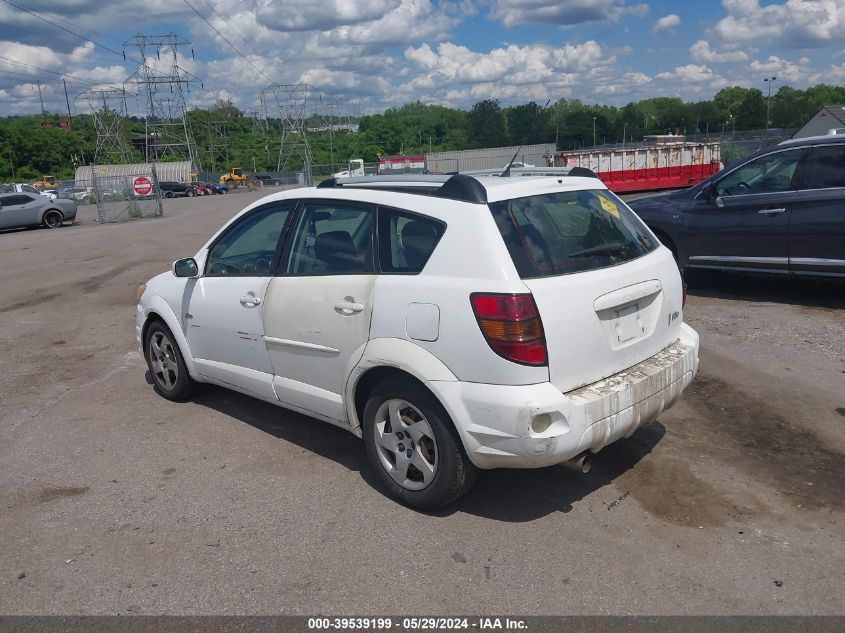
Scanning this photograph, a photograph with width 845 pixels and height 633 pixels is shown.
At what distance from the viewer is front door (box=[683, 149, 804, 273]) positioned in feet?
27.9

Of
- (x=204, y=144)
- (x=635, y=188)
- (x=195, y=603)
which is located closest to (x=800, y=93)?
(x=635, y=188)

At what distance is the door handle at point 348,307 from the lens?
4270mm

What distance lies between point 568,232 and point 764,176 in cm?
566

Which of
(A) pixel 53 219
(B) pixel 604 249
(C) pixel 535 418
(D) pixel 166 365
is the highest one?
(B) pixel 604 249

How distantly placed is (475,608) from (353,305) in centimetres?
179

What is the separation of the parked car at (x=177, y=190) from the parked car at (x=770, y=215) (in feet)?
200

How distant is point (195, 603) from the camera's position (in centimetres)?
339

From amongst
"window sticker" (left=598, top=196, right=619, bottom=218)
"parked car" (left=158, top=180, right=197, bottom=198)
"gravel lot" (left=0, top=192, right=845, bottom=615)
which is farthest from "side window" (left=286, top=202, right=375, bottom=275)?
"parked car" (left=158, top=180, right=197, bottom=198)

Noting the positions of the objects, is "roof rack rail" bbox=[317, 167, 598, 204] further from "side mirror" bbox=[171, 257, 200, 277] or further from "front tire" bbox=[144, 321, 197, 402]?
"front tire" bbox=[144, 321, 197, 402]

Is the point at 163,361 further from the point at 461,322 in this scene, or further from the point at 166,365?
the point at 461,322

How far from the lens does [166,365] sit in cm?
621

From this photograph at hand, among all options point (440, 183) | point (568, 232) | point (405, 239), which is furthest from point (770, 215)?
point (405, 239)

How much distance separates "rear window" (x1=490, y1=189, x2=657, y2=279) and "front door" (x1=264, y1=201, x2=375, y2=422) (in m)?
0.87

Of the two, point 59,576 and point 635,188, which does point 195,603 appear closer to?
point 59,576
